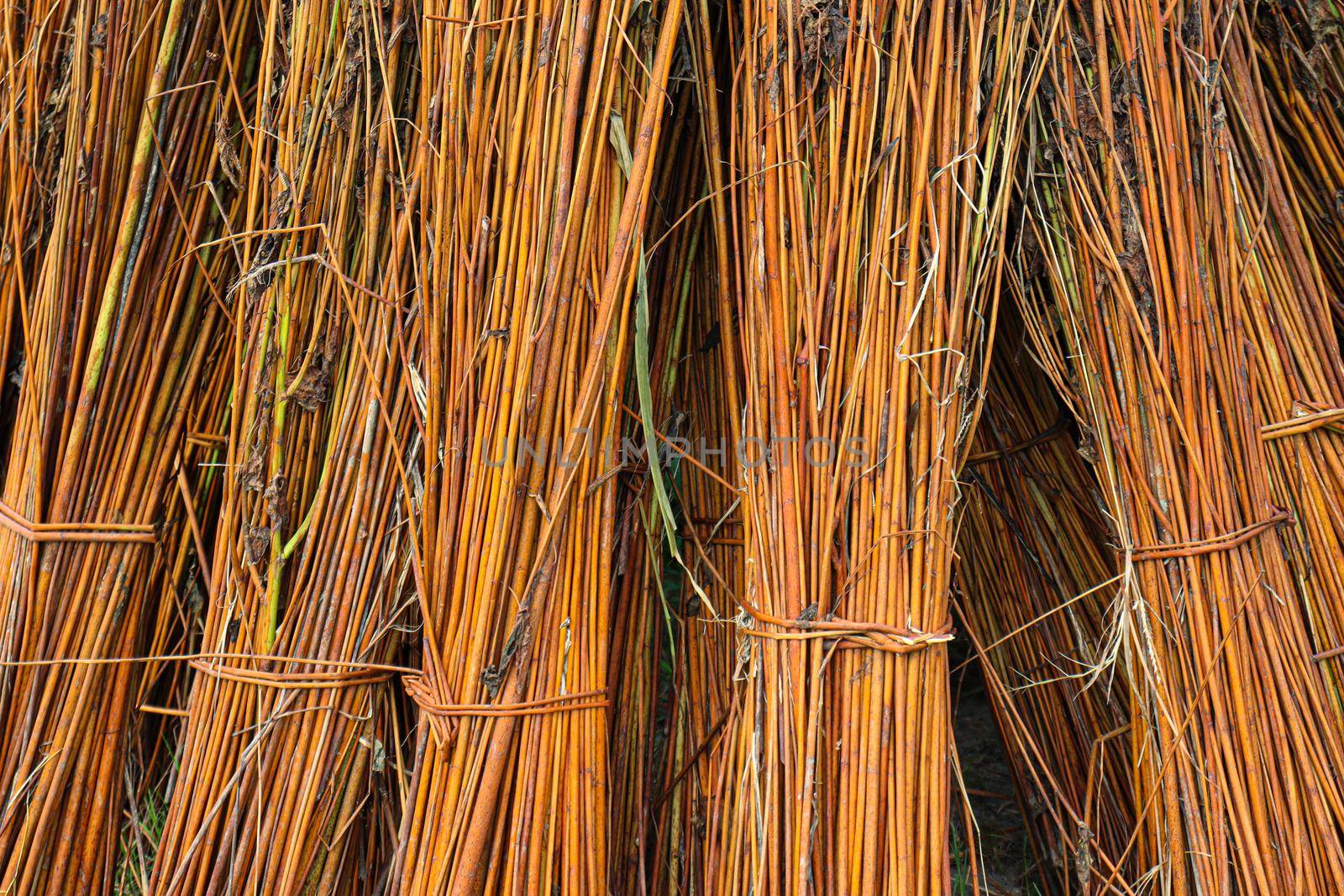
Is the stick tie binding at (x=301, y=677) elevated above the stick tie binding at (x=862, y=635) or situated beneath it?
situated beneath

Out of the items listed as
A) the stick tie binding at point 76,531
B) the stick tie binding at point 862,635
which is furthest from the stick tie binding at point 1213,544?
the stick tie binding at point 76,531

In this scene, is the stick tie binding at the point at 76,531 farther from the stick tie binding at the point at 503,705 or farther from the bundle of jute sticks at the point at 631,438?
the stick tie binding at the point at 503,705

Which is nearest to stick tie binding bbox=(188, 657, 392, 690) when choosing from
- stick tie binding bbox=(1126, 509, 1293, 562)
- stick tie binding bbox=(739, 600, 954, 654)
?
stick tie binding bbox=(739, 600, 954, 654)

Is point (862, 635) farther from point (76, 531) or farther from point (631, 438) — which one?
point (76, 531)

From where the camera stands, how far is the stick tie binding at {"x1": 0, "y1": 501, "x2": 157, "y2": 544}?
1.19 meters

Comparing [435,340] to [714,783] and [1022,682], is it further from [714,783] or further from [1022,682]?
[1022,682]

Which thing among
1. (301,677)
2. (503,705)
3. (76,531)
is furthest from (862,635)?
(76,531)

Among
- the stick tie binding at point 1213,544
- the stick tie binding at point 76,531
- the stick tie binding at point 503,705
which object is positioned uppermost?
the stick tie binding at point 1213,544

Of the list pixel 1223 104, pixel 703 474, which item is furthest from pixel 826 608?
pixel 1223 104

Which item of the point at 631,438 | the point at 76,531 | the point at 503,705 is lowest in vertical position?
the point at 503,705

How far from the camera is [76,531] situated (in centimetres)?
121

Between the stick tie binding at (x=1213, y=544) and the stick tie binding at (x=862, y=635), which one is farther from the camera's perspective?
the stick tie binding at (x=1213, y=544)

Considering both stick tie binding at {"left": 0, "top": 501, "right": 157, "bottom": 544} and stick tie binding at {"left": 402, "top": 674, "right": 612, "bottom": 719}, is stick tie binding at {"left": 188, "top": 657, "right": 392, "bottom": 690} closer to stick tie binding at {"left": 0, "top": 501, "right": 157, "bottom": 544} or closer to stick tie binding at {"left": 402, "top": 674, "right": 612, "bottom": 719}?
stick tie binding at {"left": 402, "top": 674, "right": 612, "bottom": 719}

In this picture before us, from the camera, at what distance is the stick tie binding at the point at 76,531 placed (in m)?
1.19
